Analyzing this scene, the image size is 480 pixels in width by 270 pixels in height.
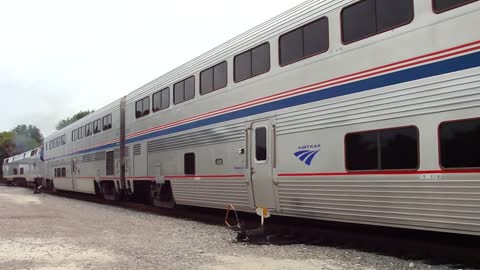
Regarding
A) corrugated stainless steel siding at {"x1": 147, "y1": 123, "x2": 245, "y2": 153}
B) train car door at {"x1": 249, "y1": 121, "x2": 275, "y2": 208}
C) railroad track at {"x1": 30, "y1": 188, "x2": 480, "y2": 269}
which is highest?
corrugated stainless steel siding at {"x1": 147, "y1": 123, "x2": 245, "y2": 153}

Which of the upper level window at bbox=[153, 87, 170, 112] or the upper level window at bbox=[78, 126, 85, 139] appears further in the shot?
the upper level window at bbox=[78, 126, 85, 139]

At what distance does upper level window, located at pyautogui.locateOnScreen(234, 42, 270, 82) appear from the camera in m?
9.54

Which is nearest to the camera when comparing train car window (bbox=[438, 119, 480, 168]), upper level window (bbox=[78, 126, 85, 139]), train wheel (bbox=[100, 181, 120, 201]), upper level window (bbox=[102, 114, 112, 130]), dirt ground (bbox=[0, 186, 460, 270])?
train car window (bbox=[438, 119, 480, 168])

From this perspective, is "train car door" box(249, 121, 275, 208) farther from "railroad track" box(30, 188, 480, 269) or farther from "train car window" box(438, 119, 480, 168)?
"train car window" box(438, 119, 480, 168)

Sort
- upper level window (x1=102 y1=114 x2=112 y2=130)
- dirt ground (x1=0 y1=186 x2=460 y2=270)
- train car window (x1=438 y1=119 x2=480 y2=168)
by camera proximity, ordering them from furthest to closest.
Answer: upper level window (x1=102 y1=114 x2=112 y2=130) < dirt ground (x1=0 y1=186 x2=460 y2=270) < train car window (x1=438 y1=119 x2=480 y2=168)

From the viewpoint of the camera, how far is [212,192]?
11.3 meters

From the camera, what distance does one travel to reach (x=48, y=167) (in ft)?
106

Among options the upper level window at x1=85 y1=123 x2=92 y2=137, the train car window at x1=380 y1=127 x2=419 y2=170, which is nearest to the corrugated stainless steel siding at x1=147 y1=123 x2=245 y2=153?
the train car window at x1=380 y1=127 x2=419 y2=170

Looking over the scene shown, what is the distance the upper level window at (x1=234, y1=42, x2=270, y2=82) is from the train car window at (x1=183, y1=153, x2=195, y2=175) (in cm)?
274

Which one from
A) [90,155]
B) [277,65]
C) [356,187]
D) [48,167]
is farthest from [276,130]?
[48,167]

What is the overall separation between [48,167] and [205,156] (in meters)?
24.0

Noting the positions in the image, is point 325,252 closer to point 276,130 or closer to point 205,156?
point 276,130

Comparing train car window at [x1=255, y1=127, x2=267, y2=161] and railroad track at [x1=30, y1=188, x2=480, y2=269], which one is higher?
train car window at [x1=255, y1=127, x2=267, y2=161]

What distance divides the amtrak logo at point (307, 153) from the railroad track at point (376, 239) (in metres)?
1.48
